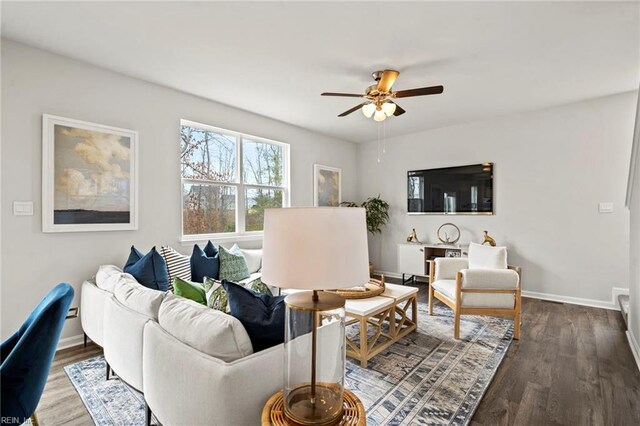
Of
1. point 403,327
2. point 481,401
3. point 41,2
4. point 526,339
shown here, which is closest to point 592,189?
point 526,339

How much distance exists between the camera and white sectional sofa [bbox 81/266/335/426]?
1233 mm

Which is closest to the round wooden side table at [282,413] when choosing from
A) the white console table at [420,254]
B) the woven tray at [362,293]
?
the woven tray at [362,293]

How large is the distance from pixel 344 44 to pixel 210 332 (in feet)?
7.95

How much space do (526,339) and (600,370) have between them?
62cm

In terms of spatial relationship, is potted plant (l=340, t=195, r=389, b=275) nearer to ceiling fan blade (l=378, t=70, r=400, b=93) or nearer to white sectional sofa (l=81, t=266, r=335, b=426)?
ceiling fan blade (l=378, t=70, r=400, b=93)

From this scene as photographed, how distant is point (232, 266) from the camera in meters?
3.51

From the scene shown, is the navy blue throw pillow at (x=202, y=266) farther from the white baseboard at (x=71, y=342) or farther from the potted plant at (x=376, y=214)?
the potted plant at (x=376, y=214)

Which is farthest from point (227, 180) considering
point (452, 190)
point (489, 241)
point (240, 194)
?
point (489, 241)

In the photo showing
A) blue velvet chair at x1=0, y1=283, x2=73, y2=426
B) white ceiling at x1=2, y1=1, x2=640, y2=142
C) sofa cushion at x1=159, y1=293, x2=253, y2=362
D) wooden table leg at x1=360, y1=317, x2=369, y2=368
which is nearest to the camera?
blue velvet chair at x1=0, y1=283, x2=73, y2=426

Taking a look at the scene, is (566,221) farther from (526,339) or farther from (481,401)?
(481,401)

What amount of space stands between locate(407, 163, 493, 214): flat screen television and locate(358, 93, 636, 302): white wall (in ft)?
0.39

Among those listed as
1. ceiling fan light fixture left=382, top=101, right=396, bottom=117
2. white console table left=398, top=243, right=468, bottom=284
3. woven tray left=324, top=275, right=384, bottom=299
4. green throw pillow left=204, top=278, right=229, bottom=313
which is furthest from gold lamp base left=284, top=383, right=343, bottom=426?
white console table left=398, top=243, right=468, bottom=284

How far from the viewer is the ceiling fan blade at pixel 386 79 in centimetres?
301

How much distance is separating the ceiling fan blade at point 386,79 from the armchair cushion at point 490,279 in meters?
1.95
